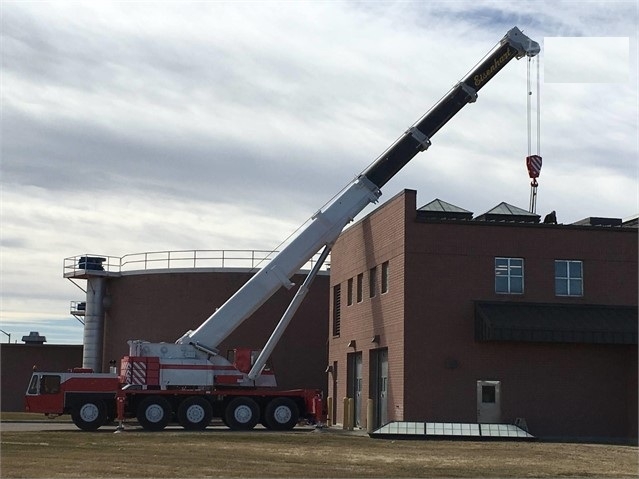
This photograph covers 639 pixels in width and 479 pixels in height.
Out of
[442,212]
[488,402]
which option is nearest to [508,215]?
[442,212]

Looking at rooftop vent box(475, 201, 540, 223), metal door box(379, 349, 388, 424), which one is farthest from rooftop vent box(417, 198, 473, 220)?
metal door box(379, 349, 388, 424)

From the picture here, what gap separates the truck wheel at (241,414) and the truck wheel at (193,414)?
80 cm

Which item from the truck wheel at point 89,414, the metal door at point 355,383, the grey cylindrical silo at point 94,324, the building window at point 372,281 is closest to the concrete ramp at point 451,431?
the building window at point 372,281

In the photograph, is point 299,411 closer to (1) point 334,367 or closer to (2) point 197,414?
(2) point 197,414

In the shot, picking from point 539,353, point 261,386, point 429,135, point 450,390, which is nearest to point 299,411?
point 261,386

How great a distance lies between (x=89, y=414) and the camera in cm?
3456

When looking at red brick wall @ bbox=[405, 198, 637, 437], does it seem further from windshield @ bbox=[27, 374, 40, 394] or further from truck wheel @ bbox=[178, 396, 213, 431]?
windshield @ bbox=[27, 374, 40, 394]

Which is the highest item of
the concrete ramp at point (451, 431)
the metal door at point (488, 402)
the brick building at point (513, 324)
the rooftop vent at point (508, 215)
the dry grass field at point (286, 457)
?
the rooftop vent at point (508, 215)

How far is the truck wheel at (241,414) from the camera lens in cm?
3525

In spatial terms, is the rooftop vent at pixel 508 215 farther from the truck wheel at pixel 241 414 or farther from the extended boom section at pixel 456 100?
the truck wheel at pixel 241 414

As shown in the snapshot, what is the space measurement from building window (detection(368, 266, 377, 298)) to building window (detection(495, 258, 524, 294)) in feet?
18.2

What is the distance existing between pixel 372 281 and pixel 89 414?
12.1 m

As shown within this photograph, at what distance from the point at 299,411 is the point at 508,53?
15230mm

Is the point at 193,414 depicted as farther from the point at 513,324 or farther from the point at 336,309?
the point at 336,309
